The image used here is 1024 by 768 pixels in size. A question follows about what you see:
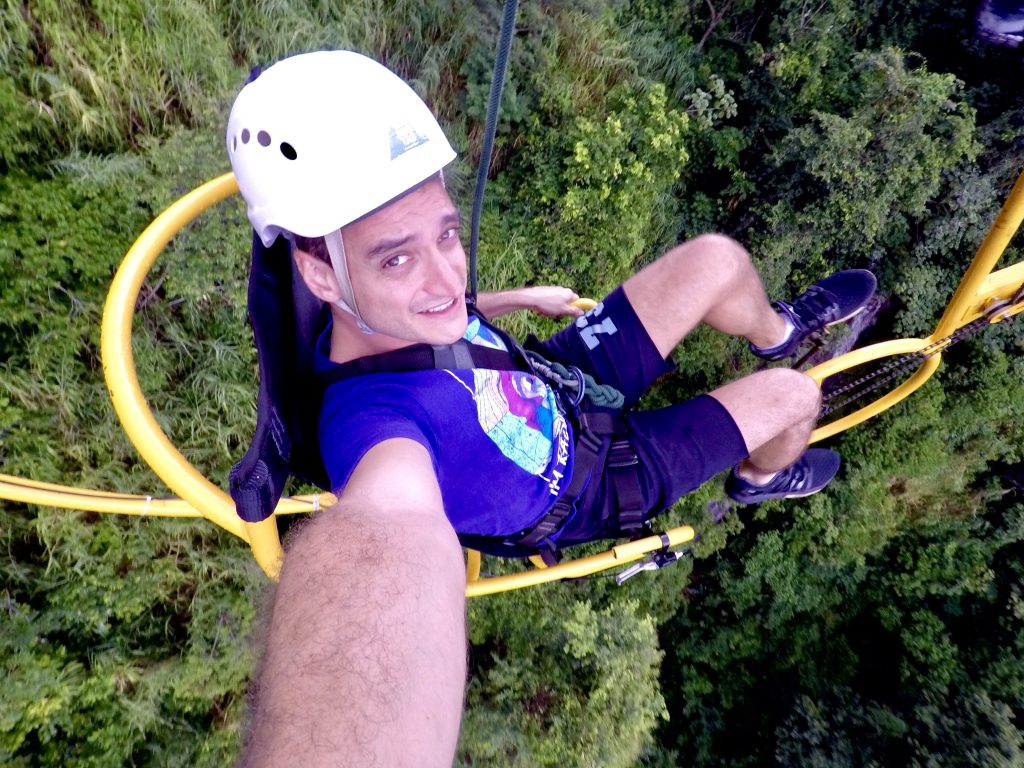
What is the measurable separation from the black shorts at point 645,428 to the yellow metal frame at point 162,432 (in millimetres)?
270

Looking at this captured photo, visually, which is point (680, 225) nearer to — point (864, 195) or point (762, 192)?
point (762, 192)

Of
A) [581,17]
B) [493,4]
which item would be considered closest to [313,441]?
[493,4]

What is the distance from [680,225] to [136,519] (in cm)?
507

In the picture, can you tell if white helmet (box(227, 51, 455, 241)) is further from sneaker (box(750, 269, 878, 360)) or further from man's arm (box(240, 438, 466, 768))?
sneaker (box(750, 269, 878, 360))

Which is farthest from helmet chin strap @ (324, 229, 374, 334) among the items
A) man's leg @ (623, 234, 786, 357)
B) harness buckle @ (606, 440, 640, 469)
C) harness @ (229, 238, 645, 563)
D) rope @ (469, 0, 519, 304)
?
man's leg @ (623, 234, 786, 357)

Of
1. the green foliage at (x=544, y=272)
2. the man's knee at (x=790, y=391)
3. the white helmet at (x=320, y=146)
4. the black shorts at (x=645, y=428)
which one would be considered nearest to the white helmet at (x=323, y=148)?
the white helmet at (x=320, y=146)

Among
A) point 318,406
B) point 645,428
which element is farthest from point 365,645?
point 645,428

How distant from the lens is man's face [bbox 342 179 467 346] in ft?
4.61

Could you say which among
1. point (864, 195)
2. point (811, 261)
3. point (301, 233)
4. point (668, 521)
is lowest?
point (668, 521)

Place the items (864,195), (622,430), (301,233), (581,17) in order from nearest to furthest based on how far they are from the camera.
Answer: (301,233) → (622,430) → (581,17) → (864,195)

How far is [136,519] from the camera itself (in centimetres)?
269

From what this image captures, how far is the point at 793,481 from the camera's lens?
266 centimetres

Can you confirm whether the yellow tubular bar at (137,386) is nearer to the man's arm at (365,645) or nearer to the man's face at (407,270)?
the man's face at (407,270)

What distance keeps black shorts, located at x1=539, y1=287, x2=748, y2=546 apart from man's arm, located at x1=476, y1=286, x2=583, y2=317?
15cm
